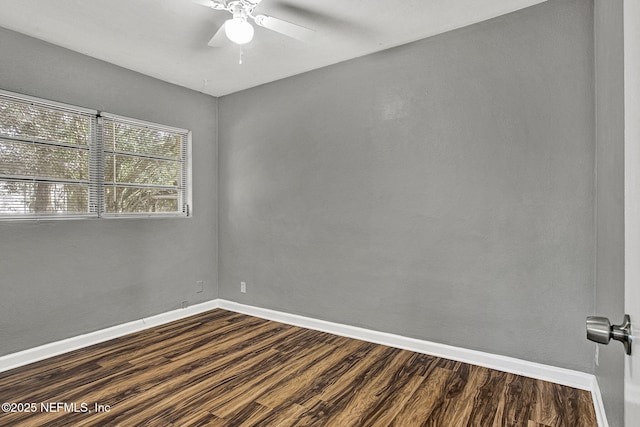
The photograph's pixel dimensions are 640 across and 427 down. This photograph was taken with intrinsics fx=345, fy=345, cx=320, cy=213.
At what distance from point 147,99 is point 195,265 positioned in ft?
6.09

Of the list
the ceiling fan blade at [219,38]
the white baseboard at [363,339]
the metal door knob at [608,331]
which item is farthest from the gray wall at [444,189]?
the metal door knob at [608,331]

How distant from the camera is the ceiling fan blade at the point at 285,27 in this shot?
217cm

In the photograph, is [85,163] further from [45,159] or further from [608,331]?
[608,331]

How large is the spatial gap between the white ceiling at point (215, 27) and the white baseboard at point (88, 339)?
2.48 metres

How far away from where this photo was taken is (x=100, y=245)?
317 cm

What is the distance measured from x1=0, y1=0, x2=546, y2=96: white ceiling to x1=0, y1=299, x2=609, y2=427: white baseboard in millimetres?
2488

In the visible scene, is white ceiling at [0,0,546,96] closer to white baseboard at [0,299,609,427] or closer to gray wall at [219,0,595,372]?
gray wall at [219,0,595,372]

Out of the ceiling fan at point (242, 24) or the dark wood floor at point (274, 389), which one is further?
the ceiling fan at point (242, 24)

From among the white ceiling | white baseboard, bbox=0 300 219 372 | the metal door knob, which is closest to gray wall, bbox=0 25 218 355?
white baseboard, bbox=0 300 219 372

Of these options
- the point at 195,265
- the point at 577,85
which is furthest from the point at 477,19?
the point at 195,265

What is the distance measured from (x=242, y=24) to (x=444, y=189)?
6.12ft

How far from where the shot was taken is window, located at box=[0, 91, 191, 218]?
8.62 ft

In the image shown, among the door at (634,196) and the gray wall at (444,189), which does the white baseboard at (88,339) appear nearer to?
the gray wall at (444,189)

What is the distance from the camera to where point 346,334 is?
10.6ft
